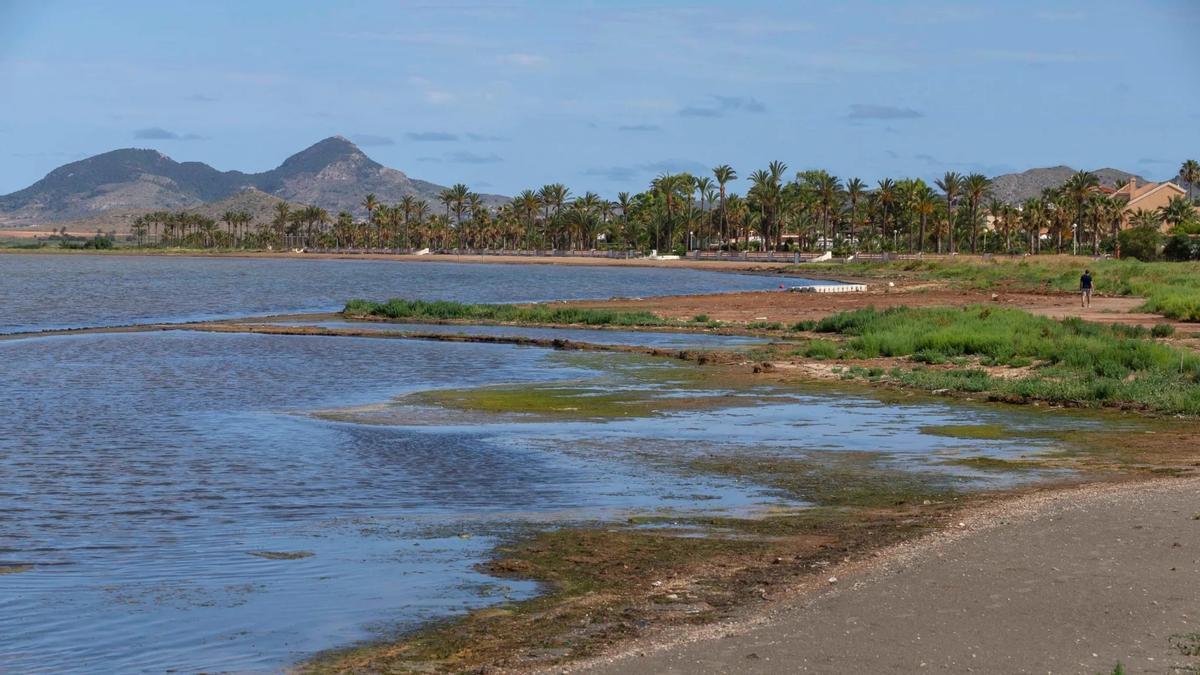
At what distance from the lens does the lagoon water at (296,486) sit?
1186 centimetres

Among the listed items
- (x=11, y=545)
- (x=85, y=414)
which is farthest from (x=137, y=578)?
(x=85, y=414)

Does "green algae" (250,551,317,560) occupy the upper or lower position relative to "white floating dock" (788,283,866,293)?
lower

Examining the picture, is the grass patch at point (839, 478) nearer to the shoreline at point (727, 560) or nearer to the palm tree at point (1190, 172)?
the shoreline at point (727, 560)

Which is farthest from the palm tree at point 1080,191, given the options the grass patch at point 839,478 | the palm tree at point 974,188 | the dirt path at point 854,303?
the grass patch at point 839,478

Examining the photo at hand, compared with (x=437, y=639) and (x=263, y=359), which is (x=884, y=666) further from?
(x=263, y=359)

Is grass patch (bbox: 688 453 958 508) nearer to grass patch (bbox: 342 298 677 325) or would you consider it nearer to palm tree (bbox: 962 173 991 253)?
grass patch (bbox: 342 298 677 325)

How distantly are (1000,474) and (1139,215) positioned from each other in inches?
5304

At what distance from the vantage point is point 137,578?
13.5 metres

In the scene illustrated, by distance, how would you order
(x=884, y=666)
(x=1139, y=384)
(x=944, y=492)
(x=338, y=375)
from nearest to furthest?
(x=884, y=666)
(x=944, y=492)
(x=1139, y=384)
(x=338, y=375)

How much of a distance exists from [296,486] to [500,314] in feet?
138

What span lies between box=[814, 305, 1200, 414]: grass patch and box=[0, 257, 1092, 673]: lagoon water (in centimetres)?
224

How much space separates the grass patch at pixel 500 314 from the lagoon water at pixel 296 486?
16315 millimetres

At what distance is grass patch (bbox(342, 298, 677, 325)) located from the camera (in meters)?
57.8

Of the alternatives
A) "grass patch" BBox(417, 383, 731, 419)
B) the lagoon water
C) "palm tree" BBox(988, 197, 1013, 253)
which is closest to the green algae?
the lagoon water
